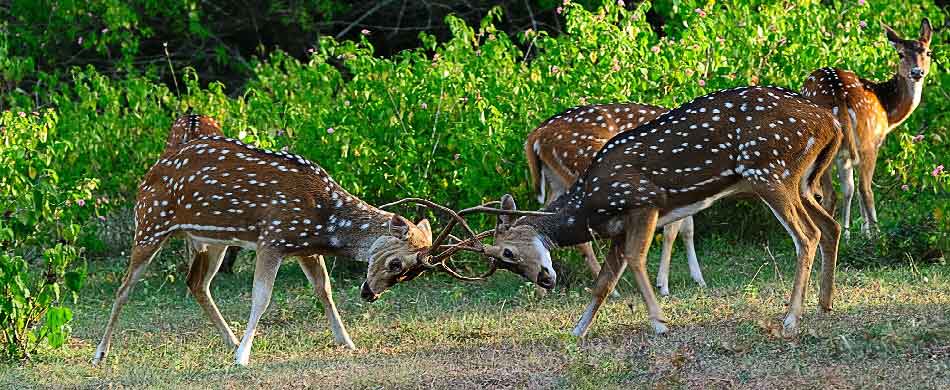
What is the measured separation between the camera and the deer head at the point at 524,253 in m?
8.59

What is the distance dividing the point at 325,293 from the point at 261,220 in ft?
2.36

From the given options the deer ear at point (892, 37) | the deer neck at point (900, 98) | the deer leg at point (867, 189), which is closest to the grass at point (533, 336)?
the deer leg at point (867, 189)

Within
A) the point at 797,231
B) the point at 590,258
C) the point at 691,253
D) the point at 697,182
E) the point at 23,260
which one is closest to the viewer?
the point at 797,231

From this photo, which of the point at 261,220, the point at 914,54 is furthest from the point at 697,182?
the point at 914,54

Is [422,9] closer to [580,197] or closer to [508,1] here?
[508,1]

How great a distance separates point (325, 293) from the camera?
30.5 feet

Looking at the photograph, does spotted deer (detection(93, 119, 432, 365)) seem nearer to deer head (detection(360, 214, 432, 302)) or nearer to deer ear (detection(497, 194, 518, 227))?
deer head (detection(360, 214, 432, 302))

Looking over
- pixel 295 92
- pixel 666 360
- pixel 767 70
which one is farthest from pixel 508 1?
pixel 666 360

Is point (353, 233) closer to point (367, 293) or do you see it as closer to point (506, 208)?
point (367, 293)

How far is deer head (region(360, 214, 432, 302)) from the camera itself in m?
8.50

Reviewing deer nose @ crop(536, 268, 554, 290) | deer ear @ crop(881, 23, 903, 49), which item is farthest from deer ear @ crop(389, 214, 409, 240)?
deer ear @ crop(881, 23, 903, 49)

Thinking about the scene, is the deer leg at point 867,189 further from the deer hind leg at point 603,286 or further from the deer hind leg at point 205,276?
the deer hind leg at point 205,276

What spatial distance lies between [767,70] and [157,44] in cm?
Answer: 1016

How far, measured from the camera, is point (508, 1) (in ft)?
61.4
